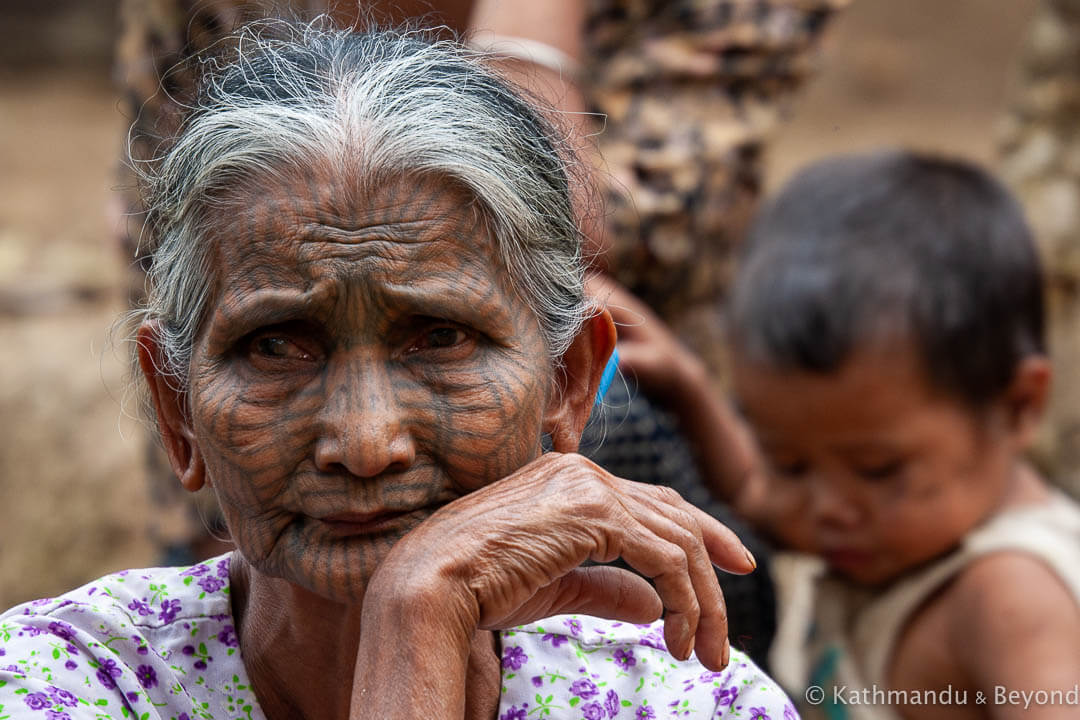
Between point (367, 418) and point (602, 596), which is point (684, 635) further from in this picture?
point (367, 418)

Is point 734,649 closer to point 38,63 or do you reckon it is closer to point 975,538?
point 975,538

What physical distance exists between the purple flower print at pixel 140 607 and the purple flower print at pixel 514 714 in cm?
56

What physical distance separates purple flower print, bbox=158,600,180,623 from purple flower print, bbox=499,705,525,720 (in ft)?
1.71

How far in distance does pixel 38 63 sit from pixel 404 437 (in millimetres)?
13873

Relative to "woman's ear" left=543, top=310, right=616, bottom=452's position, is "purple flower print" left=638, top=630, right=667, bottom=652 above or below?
below

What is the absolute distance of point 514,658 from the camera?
7.03 ft

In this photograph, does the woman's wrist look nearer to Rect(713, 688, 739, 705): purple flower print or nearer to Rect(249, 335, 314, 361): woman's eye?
Rect(249, 335, 314, 361): woman's eye

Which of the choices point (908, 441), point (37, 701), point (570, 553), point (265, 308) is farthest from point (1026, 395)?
point (37, 701)

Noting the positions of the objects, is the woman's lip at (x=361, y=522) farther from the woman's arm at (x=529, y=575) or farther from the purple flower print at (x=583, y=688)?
the purple flower print at (x=583, y=688)

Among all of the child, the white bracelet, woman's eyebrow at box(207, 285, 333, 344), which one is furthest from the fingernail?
the child

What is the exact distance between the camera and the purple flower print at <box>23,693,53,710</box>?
5.95 feet

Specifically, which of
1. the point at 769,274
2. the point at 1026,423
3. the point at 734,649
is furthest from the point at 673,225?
the point at 734,649

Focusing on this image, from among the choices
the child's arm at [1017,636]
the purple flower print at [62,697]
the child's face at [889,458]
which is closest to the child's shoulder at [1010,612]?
the child's arm at [1017,636]

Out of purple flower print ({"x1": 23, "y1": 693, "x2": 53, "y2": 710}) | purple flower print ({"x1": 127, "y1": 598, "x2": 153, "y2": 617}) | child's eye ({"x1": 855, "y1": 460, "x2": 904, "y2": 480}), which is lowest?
child's eye ({"x1": 855, "y1": 460, "x2": 904, "y2": 480})
